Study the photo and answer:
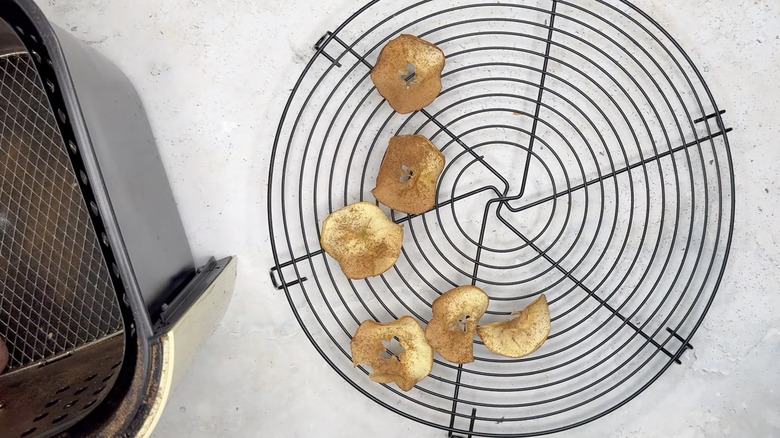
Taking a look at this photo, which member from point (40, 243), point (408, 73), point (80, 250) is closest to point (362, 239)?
point (408, 73)

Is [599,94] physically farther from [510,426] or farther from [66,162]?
[66,162]

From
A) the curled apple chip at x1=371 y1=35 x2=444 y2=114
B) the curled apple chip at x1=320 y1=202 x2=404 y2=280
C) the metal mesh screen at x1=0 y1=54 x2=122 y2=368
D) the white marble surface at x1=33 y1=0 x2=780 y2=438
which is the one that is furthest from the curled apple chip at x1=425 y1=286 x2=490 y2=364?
the metal mesh screen at x1=0 y1=54 x2=122 y2=368

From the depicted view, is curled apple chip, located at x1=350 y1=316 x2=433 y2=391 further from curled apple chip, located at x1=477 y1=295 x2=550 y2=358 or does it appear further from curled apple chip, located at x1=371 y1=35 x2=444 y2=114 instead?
curled apple chip, located at x1=371 y1=35 x2=444 y2=114

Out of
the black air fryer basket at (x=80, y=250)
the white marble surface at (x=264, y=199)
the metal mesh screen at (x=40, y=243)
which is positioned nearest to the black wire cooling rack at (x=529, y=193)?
the white marble surface at (x=264, y=199)

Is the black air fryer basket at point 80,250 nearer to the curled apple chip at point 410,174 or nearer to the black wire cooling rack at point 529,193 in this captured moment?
the black wire cooling rack at point 529,193

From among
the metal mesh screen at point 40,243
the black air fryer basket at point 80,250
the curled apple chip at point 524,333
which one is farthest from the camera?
the curled apple chip at point 524,333

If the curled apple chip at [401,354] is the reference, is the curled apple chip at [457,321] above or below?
above

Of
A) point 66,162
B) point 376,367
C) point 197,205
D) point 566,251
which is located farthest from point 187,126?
point 566,251
